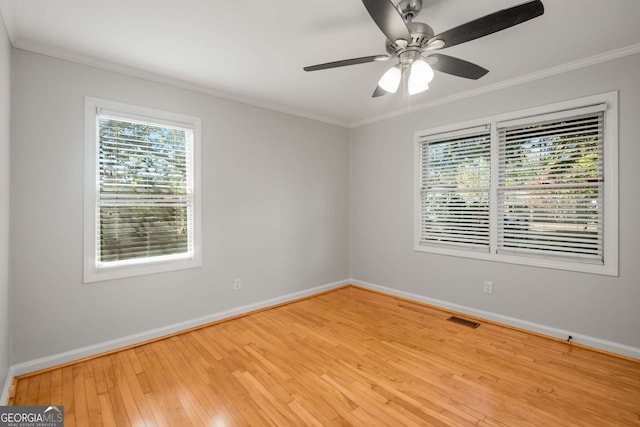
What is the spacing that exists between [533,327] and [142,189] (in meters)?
4.04

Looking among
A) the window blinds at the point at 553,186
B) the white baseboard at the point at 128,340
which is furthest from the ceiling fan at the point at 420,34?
the white baseboard at the point at 128,340

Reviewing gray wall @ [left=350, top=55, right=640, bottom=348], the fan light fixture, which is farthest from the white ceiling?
the fan light fixture

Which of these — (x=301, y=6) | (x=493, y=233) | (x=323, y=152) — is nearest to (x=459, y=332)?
(x=493, y=233)

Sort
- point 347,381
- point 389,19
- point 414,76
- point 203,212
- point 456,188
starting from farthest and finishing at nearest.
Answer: point 456,188
point 203,212
point 347,381
point 414,76
point 389,19

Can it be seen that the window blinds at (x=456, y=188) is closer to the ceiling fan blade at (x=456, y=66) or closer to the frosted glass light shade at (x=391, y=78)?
the ceiling fan blade at (x=456, y=66)

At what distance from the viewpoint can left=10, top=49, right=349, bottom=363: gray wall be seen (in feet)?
7.91

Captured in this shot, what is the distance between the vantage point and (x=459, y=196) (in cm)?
367

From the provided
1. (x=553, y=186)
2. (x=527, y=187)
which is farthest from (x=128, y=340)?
(x=553, y=186)

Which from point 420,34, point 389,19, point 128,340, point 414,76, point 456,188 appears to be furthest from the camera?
point 456,188

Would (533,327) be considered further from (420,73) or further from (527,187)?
(420,73)

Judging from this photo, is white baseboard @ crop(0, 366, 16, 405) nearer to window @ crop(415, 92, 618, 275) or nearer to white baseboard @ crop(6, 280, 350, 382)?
white baseboard @ crop(6, 280, 350, 382)

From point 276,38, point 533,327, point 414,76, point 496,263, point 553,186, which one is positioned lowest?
point 533,327

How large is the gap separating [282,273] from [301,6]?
2.98 metres

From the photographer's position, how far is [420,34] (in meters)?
1.81
